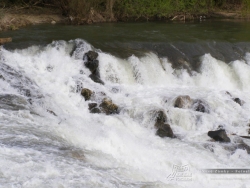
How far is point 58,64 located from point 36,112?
129 inches

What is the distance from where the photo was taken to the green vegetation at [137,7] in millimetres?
18328

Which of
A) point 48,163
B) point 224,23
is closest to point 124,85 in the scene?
point 48,163

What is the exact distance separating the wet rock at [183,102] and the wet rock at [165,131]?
116 centimetres

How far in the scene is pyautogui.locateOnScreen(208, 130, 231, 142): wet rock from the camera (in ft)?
27.7

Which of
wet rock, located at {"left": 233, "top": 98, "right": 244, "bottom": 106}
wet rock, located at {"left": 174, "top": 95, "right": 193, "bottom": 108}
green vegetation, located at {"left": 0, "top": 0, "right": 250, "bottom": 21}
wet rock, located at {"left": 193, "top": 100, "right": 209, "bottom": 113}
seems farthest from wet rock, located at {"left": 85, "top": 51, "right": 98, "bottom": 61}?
green vegetation, located at {"left": 0, "top": 0, "right": 250, "bottom": 21}

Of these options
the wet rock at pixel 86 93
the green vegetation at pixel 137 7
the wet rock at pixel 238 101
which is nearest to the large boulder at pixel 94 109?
the wet rock at pixel 86 93

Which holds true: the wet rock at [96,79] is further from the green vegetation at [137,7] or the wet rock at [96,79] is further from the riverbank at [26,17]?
the green vegetation at [137,7]

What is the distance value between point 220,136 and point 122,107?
2.43 m

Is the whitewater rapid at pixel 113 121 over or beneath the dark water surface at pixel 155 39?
beneath

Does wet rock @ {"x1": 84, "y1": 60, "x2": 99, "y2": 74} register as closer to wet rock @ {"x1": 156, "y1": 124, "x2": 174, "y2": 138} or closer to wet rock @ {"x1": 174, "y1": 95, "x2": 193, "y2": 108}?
wet rock @ {"x1": 174, "y1": 95, "x2": 193, "y2": 108}

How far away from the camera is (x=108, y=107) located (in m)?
9.45

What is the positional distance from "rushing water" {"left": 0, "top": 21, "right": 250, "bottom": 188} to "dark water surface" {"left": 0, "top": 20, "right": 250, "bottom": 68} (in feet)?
0.13

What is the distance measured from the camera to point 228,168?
7301 millimetres

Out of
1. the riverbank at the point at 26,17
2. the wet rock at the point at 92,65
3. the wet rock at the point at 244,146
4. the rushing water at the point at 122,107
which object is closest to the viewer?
the rushing water at the point at 122,107
